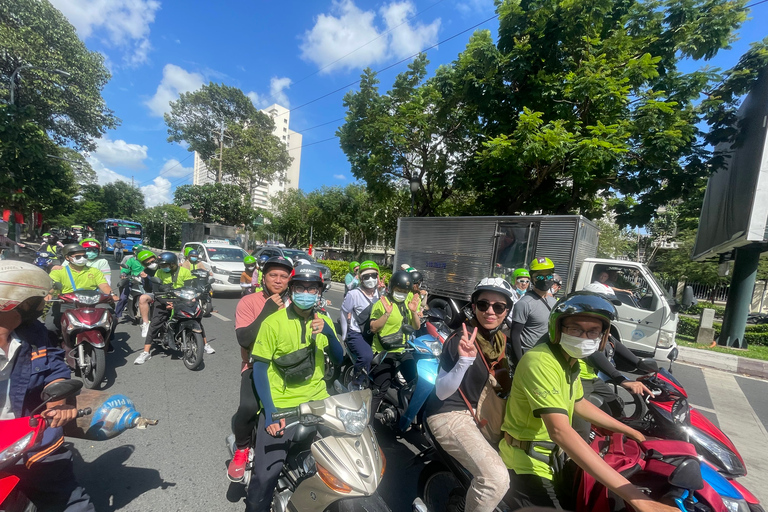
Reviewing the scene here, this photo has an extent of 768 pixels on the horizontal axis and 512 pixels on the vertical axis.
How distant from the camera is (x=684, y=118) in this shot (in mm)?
9312

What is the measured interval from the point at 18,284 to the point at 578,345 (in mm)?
2722

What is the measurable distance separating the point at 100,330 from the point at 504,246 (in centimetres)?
768

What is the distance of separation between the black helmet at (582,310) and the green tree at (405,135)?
11.4m

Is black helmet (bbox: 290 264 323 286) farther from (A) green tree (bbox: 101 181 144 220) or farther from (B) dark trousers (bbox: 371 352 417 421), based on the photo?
(A) green tree (bbox: 101 181 144 220)

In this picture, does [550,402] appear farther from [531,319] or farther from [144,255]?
[144,255]

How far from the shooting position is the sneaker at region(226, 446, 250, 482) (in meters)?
2.50

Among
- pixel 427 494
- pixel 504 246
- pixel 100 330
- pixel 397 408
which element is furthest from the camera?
pixel 504 246

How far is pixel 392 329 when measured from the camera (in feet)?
12.7

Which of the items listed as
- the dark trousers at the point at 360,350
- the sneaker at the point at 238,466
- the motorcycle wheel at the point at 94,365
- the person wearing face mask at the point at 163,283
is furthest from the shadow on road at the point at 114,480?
the person wearing face mask at the point at 163,283

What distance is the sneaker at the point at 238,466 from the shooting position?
250 cm

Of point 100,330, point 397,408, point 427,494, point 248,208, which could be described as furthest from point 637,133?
point 248,208

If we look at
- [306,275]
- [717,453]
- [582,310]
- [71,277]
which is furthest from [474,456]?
[71,277]

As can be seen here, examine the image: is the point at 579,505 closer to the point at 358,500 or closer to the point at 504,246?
the point at 358,500

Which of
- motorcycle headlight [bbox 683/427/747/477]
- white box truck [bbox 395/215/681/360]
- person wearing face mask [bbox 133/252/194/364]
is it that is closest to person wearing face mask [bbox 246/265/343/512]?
motorcycle headlight [bbox 683/427/747/477]
